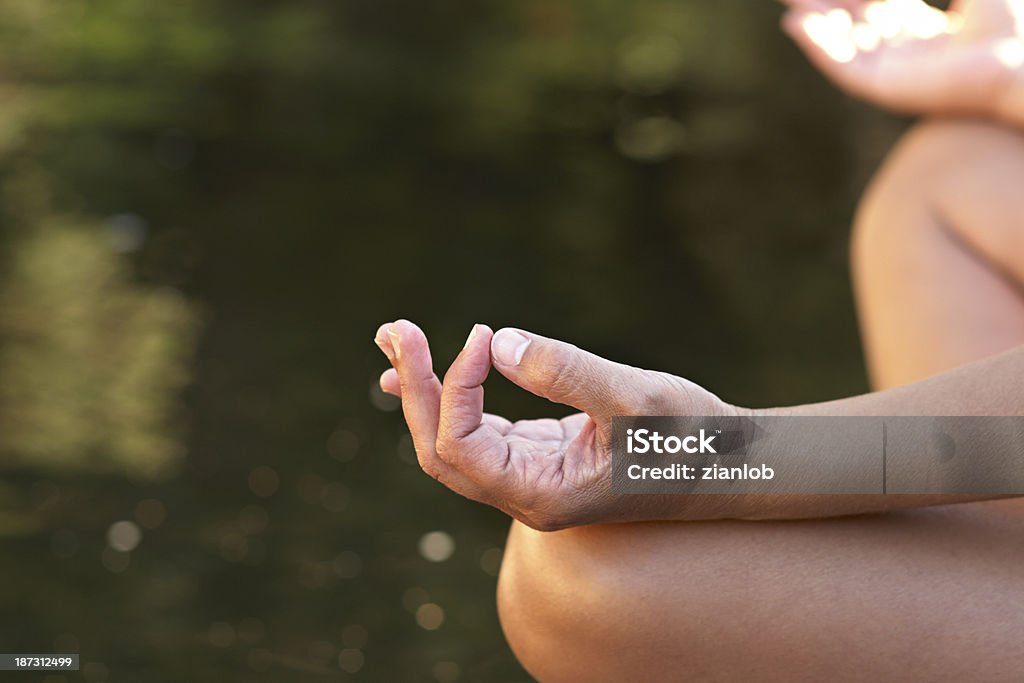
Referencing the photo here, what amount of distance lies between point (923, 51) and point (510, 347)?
0.76m

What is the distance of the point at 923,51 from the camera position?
1260 mm

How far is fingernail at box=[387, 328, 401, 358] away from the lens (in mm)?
681

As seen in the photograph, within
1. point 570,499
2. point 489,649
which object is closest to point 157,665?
point 489,649

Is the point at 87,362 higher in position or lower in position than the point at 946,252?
lower

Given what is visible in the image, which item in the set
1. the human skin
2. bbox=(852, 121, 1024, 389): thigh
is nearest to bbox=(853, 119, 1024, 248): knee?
bbox=(852, 121, 1024, 389): thigh

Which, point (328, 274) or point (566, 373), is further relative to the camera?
point (328, 274)

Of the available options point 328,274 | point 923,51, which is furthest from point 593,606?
point 328,274

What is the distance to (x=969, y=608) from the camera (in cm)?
73

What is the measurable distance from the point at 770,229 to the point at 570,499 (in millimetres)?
2448

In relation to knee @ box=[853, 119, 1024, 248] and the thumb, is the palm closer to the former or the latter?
the thumb

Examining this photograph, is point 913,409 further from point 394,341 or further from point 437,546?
point 437,546

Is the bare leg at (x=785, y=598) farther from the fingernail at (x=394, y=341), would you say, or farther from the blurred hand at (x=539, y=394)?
the fingernail at (x=394, y=341)

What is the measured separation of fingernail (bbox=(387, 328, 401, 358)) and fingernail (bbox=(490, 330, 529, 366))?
5cm

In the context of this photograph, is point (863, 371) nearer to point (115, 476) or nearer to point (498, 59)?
point (115, 476)
